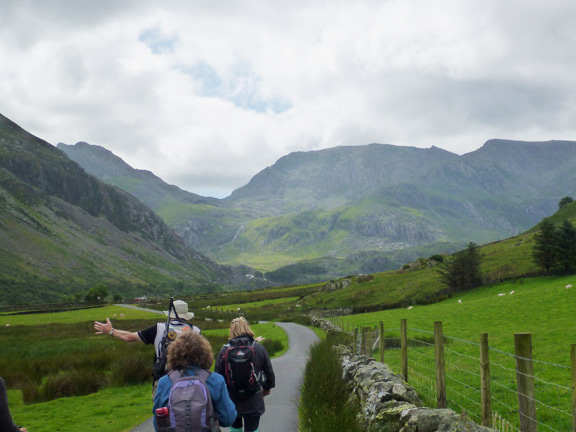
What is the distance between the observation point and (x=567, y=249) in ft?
167

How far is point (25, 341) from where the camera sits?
3841 cm

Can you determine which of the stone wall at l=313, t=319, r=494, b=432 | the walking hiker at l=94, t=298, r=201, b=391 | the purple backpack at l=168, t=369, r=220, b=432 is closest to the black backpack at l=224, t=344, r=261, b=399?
the walking hiker at l=94, t=298, r=201, b=391

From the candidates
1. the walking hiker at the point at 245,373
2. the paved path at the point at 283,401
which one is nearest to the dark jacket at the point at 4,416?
the walking hiker at the point at 245,373

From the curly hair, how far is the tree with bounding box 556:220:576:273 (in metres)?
54.4

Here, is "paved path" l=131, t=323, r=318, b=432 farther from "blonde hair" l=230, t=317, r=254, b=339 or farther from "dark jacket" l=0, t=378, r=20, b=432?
"dark jacket" l=0, t=378, r=20, b=432

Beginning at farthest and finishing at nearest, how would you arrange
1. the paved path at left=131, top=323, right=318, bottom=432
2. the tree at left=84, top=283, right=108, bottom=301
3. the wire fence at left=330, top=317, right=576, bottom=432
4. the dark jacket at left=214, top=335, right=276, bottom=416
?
the tree at left=84, top=283, right=108, bottom=301
the paved path at left=131, top=323, right=318, bottom=432
the dark jacket at left=214, top=335, right=276, bottom=416
the wire fence at left=330, top=317, right=576, bottom=432

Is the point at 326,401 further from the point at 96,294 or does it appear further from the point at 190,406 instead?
the point at 96,294

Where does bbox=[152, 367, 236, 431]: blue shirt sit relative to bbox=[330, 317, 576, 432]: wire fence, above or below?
above

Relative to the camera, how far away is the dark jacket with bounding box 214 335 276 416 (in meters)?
7.43

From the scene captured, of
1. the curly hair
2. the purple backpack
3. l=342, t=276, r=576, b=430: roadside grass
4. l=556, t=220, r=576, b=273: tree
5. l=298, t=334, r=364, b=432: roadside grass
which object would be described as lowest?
l=342, t=276, r=576, b=430: roadside grass

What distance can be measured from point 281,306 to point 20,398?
76228 millimetres

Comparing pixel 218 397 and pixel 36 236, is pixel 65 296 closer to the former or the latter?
pixel 36 236

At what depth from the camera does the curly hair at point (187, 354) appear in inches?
219

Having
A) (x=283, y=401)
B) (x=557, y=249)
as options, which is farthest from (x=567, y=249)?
(x=283, y=401)
